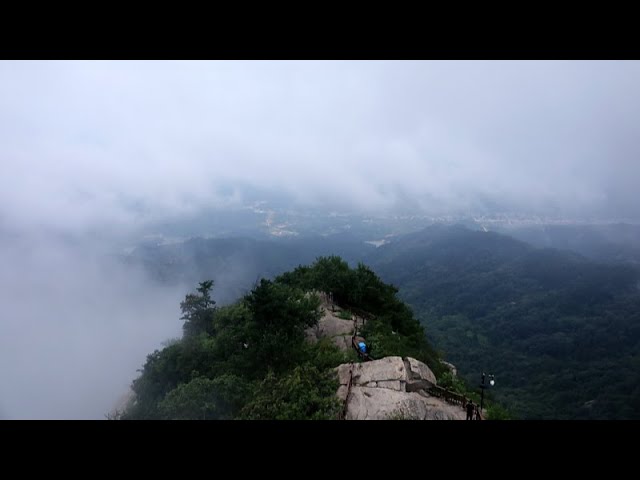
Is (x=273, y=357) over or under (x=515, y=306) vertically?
over

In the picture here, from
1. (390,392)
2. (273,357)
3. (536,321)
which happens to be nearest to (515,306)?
(536,321)

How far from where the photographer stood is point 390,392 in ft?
Answer: 41.3

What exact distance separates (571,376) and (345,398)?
6653 cm

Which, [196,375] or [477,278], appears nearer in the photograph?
[196,375]

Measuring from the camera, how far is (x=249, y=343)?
18531mm

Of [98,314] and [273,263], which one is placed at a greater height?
[273,263]

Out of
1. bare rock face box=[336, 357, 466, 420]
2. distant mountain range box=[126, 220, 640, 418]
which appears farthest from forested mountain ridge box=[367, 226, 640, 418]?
bare rock face box=[336, 357, 466, 420]

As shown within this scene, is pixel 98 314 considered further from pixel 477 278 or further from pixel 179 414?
pixel 179 414

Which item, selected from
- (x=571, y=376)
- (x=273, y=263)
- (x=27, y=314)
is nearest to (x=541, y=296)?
(x=571, y=376)

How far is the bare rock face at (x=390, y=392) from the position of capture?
11.7 metres

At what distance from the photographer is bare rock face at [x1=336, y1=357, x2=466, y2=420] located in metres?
11.7

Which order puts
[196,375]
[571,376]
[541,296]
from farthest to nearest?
[541,296]
[571,376]
[196,375]

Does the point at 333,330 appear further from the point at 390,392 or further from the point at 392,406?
the point at 392,406
